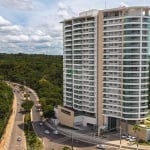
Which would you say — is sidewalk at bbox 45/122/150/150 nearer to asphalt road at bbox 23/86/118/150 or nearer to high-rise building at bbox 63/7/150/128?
asphalt road at bbox 23/86/118/150

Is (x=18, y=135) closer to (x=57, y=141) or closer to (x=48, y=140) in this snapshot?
(x=48, y=140)

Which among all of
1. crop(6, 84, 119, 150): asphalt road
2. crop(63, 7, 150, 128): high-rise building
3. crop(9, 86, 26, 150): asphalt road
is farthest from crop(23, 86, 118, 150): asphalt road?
crop(63, 7, 150, 128): high-rise building

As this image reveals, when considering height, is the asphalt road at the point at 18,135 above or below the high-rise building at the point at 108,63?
below

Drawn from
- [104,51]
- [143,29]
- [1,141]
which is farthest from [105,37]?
[1,141]

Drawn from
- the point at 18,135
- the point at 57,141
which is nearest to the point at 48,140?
the point at 57,141

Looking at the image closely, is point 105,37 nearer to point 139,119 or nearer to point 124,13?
point 124,13

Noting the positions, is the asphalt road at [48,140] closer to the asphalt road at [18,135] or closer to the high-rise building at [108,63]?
the asphalt road at [18,135]

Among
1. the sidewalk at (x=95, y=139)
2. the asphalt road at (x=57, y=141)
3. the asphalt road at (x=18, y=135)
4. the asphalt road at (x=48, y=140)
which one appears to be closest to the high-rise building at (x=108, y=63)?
the sidewalk at (x=95, y=139)

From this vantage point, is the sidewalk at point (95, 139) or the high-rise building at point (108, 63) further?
the high-rise building at point (108, 63)

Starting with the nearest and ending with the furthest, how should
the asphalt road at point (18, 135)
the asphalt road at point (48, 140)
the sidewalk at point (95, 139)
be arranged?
the sidewalk at point (95, 139) < the asphalt road at point (48, 140) < the asphalt road at point (18, 135)
